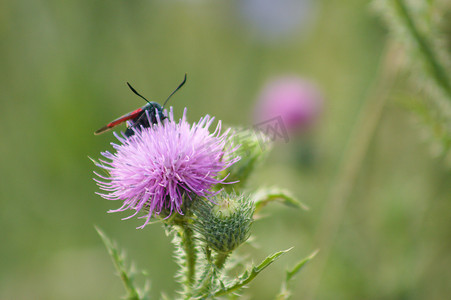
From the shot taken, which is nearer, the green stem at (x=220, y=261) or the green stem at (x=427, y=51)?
the green stem at (x=220, y=261)

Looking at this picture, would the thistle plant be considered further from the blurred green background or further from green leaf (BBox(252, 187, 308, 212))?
the blurred green background

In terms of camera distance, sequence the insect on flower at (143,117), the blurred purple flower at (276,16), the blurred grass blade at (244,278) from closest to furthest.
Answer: the blurred grass blade at (244,278) < the insect on flower at (143,117) < the blurred purple flower at (276,16)

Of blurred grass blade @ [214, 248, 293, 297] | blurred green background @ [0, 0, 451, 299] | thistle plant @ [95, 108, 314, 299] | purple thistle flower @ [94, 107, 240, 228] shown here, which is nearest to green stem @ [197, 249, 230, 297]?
thistle plant @ [95, 108, 314, 299]

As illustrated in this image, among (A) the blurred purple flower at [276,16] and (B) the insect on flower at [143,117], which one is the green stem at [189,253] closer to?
(B) the insect on flower at [143,117]

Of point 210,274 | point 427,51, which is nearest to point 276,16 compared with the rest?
point 427,51

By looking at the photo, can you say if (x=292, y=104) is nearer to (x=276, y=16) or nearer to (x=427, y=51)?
(x=276, y=16)

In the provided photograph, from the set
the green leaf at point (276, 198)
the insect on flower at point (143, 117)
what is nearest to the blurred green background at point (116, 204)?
the green leaf at point (276, 198)

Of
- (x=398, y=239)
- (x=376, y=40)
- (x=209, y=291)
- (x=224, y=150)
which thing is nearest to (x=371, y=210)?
(x=398, y=239)
